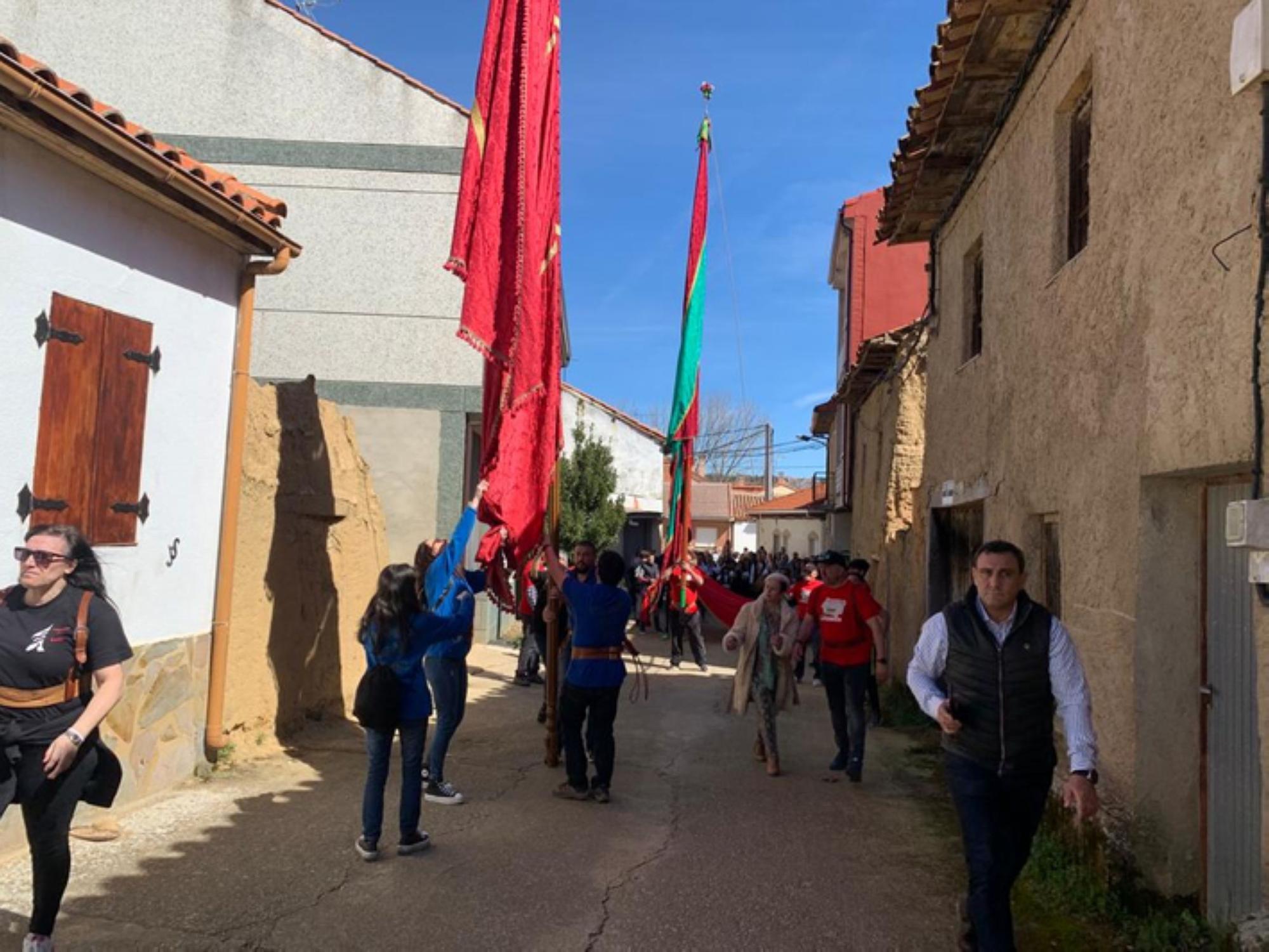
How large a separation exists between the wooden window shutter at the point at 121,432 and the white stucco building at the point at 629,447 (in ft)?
57.5

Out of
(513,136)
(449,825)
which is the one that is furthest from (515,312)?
(449,825)

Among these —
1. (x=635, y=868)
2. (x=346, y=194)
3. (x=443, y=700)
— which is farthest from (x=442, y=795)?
(x=346, y=194)

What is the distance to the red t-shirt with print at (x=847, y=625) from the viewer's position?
24.3 ft

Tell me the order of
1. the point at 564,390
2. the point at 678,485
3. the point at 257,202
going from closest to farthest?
the point at 257,202
the point at 678,485
the point at 564,390

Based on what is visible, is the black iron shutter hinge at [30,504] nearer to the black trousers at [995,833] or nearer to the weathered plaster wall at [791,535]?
the black trousers at [995,833]

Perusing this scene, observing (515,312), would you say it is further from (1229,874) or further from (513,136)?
(1229,874)

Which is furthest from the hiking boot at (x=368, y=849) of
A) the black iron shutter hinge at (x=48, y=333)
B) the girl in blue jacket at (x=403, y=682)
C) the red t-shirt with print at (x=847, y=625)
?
the red t-shirt with print at (x=847, y=625)

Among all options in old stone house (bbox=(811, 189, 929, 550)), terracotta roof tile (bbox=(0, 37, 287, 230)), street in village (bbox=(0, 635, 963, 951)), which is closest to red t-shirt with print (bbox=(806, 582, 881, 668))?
street in village (bbox=(0, 635, 963, 951))

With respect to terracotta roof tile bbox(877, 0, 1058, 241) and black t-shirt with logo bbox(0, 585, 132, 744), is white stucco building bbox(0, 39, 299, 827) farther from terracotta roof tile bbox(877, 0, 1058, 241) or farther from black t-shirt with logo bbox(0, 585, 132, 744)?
terracotta roof tile bbox(877, 0, 1058, 241)

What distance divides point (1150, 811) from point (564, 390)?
767 inches

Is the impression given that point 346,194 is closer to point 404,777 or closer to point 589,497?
point 589,497

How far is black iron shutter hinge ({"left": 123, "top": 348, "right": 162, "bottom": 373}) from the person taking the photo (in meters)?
5.70

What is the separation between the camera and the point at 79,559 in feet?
12.4

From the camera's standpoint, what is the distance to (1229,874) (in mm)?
4023
